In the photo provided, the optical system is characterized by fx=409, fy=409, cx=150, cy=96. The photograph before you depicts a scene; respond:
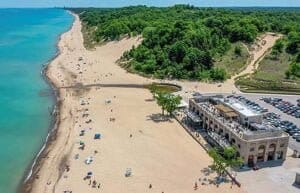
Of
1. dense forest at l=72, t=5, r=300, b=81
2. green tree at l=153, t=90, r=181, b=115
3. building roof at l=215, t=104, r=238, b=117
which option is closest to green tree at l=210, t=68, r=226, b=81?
dense forest at l=72, t=5, r=300, b=81

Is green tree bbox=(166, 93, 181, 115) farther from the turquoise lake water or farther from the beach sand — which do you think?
the turquoise lake water

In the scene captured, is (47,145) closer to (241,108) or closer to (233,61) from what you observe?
(241,108)

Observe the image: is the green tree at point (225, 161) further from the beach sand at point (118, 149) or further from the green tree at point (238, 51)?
the green tree at point (238, 51)

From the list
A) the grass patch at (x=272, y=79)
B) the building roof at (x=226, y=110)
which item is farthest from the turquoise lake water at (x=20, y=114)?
the grass patch at (x=272, y=79)

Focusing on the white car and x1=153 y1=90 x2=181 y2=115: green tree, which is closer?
the white car

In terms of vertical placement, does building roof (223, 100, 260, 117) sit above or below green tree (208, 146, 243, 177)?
above

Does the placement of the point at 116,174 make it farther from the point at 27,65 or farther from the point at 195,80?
the point at 27,65
